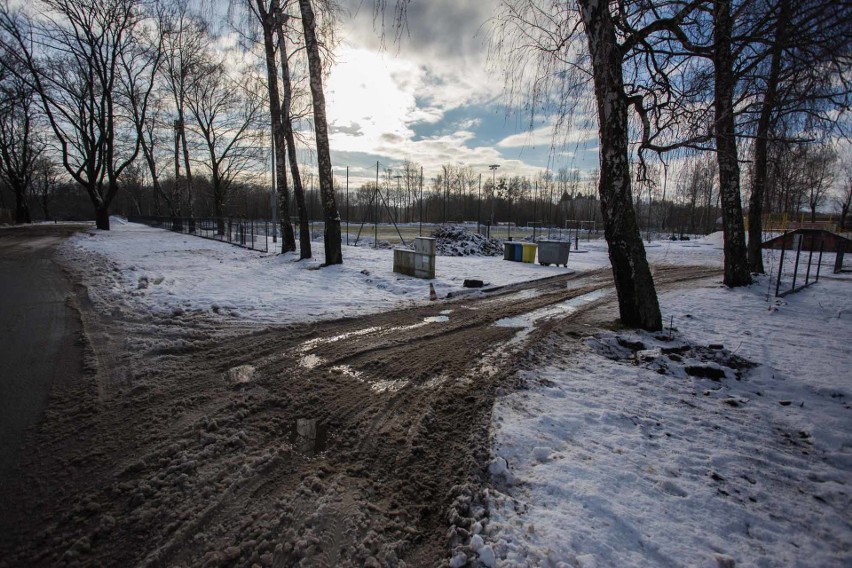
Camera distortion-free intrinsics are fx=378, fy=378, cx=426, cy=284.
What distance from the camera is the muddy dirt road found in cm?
205

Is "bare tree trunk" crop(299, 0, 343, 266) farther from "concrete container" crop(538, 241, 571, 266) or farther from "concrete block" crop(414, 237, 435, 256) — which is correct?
"concrete container" crop(538, 241, 571, 266)

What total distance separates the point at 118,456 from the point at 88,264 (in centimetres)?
1196

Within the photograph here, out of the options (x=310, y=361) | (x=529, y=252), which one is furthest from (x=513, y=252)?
(x=310, y=361)

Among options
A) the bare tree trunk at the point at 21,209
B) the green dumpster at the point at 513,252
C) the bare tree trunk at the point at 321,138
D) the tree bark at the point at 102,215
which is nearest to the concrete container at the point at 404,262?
the bare tree trunk at the point at 321,138

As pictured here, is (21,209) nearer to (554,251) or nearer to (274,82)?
(274,82)

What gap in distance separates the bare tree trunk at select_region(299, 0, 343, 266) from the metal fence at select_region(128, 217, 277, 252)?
5.84 m

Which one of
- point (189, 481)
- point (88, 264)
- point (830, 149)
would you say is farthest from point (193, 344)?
point (830, 149)

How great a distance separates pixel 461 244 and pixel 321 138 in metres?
10.4

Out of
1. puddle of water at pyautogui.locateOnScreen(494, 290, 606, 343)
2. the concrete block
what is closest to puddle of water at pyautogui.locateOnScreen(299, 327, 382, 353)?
puddle of water at pyautogui.locateOnScreen(494, 290, 606, 343)

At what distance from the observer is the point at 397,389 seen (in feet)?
12.9

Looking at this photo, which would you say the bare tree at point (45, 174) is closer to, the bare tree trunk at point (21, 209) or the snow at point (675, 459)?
the bare tree trunk at point (21, 209)

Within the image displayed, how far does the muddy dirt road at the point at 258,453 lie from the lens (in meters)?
2.05

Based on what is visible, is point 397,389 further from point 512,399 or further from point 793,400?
point 793,400

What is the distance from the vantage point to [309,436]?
307 centimetres
